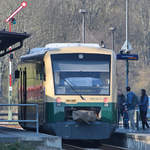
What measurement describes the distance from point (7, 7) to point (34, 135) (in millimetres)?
39710

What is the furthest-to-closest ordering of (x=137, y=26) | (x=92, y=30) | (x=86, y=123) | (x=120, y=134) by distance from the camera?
(x=137, y=26) → (x=92, y=30) → (x=120, y=134) → (x=86, y=123)

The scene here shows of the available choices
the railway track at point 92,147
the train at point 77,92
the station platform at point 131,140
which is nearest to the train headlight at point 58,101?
the train at point 77,92

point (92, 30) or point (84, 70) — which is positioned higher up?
point (92, 30)

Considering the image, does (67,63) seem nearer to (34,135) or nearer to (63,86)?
(63,86)

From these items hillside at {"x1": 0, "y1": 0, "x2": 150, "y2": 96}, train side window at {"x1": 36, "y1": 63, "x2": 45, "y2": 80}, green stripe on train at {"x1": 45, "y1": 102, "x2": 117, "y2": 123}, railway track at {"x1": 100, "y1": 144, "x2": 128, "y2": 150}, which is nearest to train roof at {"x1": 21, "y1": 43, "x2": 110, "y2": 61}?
train side window at {"x1": 36, "y1": 63, "x2": 45, "y2": 80}

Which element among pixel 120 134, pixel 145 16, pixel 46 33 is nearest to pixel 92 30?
pixel 145 16

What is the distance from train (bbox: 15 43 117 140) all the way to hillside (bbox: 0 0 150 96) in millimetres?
34336

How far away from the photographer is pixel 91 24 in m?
98.6

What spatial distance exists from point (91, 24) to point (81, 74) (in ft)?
252

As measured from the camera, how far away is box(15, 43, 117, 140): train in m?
21.7

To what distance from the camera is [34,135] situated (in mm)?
18781

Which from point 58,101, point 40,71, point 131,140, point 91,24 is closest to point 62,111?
point 58,101

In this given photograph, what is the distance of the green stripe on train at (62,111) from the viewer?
71.3 ft

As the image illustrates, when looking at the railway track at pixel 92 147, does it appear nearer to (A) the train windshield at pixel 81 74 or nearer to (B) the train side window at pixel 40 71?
(A) the train windshield at pixel 81 74
